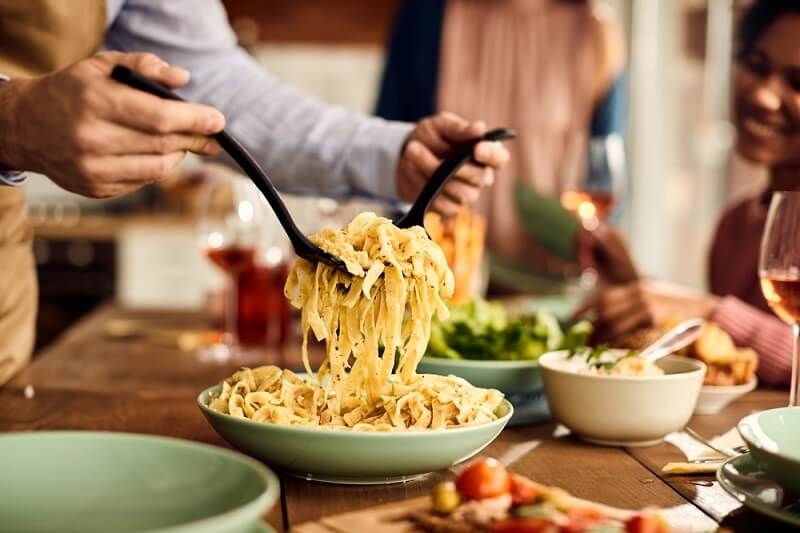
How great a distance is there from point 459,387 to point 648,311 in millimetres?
702

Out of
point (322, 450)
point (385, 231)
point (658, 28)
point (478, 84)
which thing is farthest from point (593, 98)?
point (322, 450)

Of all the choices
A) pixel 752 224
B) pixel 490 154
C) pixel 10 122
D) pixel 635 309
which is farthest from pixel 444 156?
pixel 752 224

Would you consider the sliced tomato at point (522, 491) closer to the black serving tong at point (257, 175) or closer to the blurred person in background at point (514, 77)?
the black serving tong at point (257, 175)

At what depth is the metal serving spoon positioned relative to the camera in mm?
1290

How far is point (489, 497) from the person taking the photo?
2.54 feet

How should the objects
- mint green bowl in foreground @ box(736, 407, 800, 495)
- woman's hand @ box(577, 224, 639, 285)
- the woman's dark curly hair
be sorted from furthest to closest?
woman's hand @ box(577, 224, 639, 285) < the woman's dark curly hair < mint green bowl in foreground @ box(736, 407, 800, 495)

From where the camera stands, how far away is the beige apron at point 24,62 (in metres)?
1.50

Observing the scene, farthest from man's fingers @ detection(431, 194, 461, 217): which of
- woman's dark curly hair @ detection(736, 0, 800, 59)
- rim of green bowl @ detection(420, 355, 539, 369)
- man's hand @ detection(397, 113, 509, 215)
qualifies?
woman's dark curly hair @ detection(736, 0, 800, 59)

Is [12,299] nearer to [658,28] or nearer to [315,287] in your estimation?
[315,287]

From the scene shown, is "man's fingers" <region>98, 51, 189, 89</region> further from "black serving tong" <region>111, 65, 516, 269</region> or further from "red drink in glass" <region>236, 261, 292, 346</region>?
"red drink in glass" <region>236, 261, 292, 346</region>

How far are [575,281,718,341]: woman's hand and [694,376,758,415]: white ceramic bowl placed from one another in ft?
0.85

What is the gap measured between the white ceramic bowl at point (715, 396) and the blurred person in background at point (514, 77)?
186 cm

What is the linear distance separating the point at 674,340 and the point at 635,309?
34 centimetres

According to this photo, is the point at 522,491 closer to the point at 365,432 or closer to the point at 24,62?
the point at 365,432
